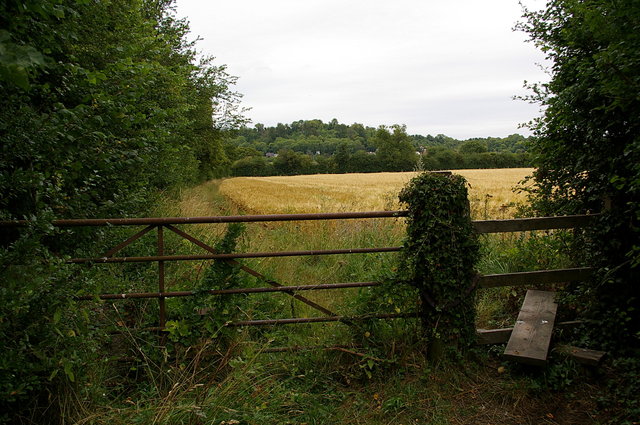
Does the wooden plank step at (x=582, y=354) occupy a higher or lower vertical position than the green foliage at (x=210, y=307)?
lower

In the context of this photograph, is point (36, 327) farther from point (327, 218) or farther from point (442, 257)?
point (442, 257)

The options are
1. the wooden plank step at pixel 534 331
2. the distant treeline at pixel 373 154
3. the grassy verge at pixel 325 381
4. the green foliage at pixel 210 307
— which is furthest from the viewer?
the distant treeline at pixel 373 154

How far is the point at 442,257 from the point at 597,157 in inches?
78.9

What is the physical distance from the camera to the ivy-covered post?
396 centimetres

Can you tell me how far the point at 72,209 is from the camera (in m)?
3.69

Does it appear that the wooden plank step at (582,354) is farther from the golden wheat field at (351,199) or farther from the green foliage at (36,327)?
the green foliage at (36,327)

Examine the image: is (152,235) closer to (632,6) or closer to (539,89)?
(539,89)

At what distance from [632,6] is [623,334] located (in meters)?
2.84

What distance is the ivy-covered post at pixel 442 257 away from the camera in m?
3.96

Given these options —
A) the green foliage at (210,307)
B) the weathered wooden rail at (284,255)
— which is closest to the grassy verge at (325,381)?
the green foliage at (210,307)

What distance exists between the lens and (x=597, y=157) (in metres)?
4.46

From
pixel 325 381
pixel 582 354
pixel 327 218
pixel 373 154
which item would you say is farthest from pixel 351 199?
pixel 373 154

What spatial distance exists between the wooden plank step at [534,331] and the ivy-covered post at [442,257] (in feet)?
1.30

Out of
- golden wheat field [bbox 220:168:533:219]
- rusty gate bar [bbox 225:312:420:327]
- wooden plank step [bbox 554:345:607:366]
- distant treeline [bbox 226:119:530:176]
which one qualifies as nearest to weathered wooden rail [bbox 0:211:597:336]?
rusty gate bar [bbox 225:312:420:327]
